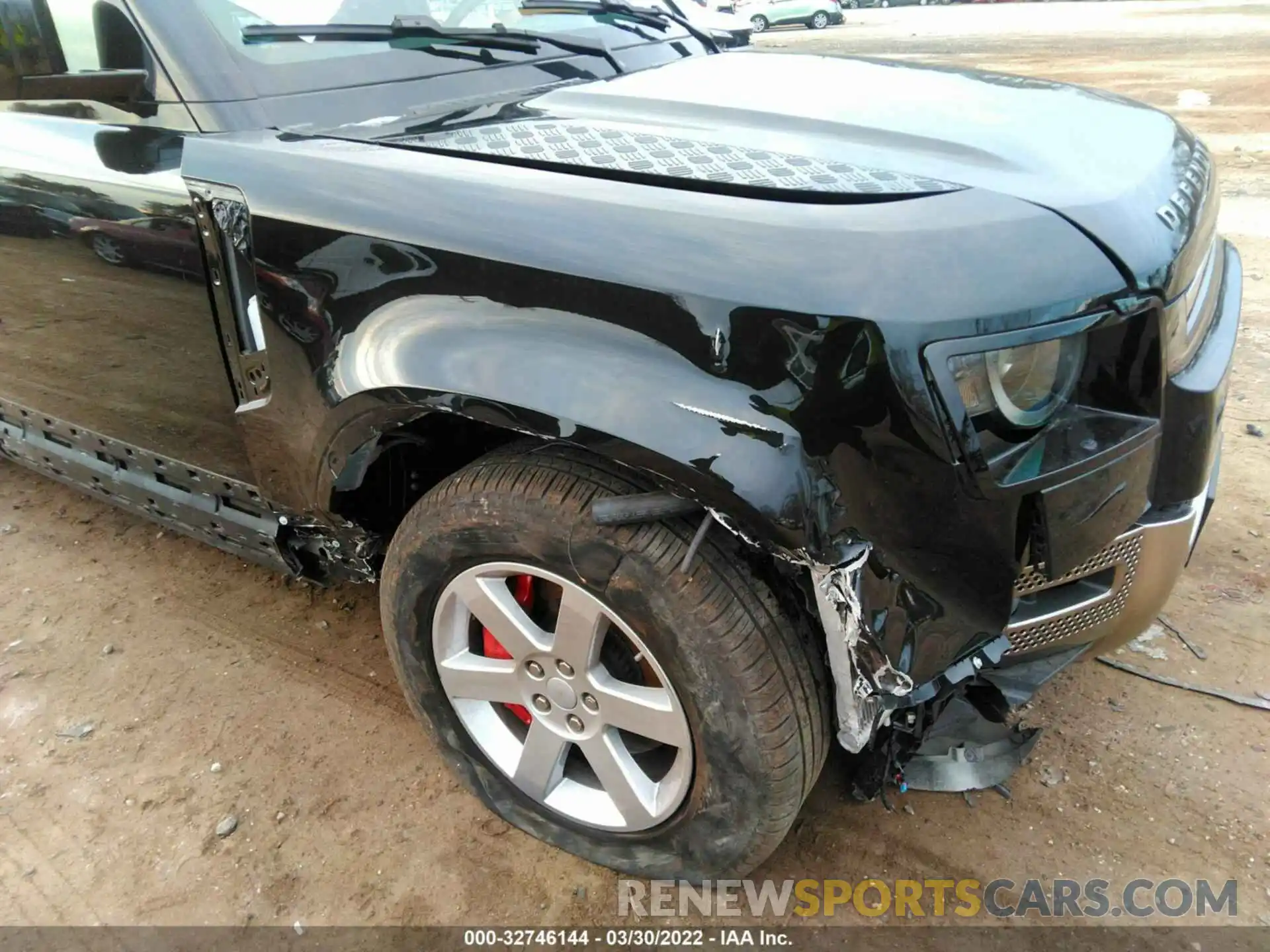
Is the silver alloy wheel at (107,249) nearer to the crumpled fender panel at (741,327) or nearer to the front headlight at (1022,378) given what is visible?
the crumpled fender panel at (741,327)

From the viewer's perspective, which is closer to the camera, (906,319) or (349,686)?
(906,319)

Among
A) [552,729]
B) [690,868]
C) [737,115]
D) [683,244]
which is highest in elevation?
[737,115]

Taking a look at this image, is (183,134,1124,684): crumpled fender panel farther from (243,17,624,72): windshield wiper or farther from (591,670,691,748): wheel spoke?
(243,17,624,72): windshield wiper

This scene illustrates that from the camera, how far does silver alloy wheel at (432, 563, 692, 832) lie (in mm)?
1720

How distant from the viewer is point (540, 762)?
1.97 meters

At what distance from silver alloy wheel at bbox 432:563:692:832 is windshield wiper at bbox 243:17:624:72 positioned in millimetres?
1323

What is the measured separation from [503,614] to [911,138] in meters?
1.24

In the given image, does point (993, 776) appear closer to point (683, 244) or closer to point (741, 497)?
point (741, 497)

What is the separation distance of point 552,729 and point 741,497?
2.68 feet

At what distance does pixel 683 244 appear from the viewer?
1424mm

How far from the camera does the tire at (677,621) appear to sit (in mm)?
1560

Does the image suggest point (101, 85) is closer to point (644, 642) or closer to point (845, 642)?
point (644, 642)

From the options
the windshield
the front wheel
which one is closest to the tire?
the front wheel

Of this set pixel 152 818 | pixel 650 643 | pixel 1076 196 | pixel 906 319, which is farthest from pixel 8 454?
pixel 1076 196
